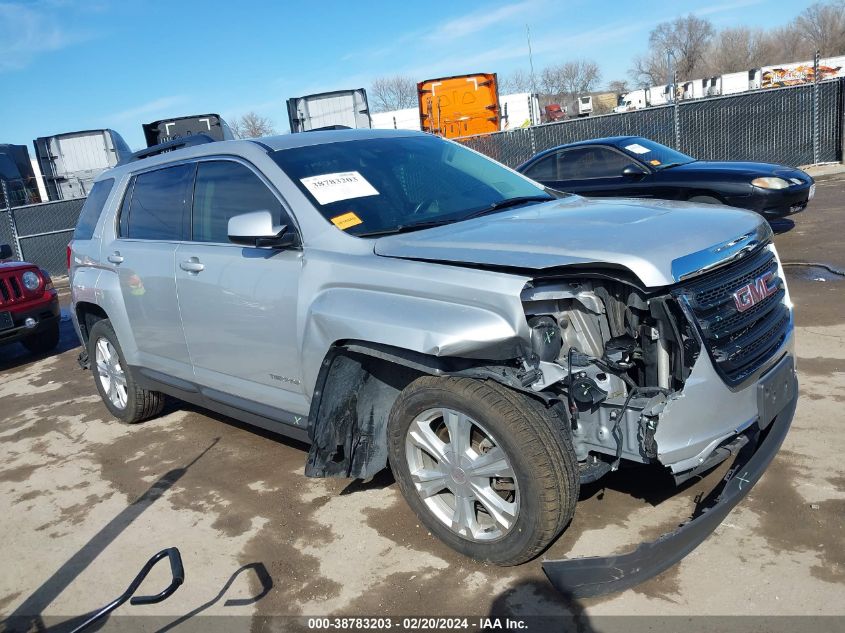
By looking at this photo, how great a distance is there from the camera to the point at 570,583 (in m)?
2.78

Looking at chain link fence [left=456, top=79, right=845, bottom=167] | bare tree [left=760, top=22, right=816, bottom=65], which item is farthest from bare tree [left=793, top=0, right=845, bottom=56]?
chain link fence [left=456, top=79, right=845, bottom=167]

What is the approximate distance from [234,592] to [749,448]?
7.87 feet

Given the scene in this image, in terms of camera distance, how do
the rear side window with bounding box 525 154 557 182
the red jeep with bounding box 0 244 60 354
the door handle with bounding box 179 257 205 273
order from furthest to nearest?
the rear side window with bounding box 525 154 557 182, the red jeep with bounding box 0 244 60 354, the door handle with bounding box 179 257 205 273

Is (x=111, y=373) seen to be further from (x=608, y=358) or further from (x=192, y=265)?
(x=608, y=358)

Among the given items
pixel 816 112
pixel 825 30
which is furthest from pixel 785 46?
pixel 816 112

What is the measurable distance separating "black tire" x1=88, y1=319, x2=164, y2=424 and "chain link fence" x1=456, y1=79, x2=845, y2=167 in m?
14.5

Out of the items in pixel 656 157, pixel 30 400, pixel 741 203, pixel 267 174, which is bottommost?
pixel 30 400

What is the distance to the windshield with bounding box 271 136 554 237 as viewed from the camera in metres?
3.58

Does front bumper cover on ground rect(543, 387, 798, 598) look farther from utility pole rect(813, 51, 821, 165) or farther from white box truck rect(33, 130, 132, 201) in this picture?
white box truck rect(33, 130, 132, 201)

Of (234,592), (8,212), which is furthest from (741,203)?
(8,212)

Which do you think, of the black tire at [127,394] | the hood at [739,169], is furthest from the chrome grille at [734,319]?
the hood at [739,169]

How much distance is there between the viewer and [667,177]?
9.28m

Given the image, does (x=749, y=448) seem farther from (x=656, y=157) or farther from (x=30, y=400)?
(x=656, y=157)

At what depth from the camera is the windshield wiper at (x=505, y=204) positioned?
3684 mm
